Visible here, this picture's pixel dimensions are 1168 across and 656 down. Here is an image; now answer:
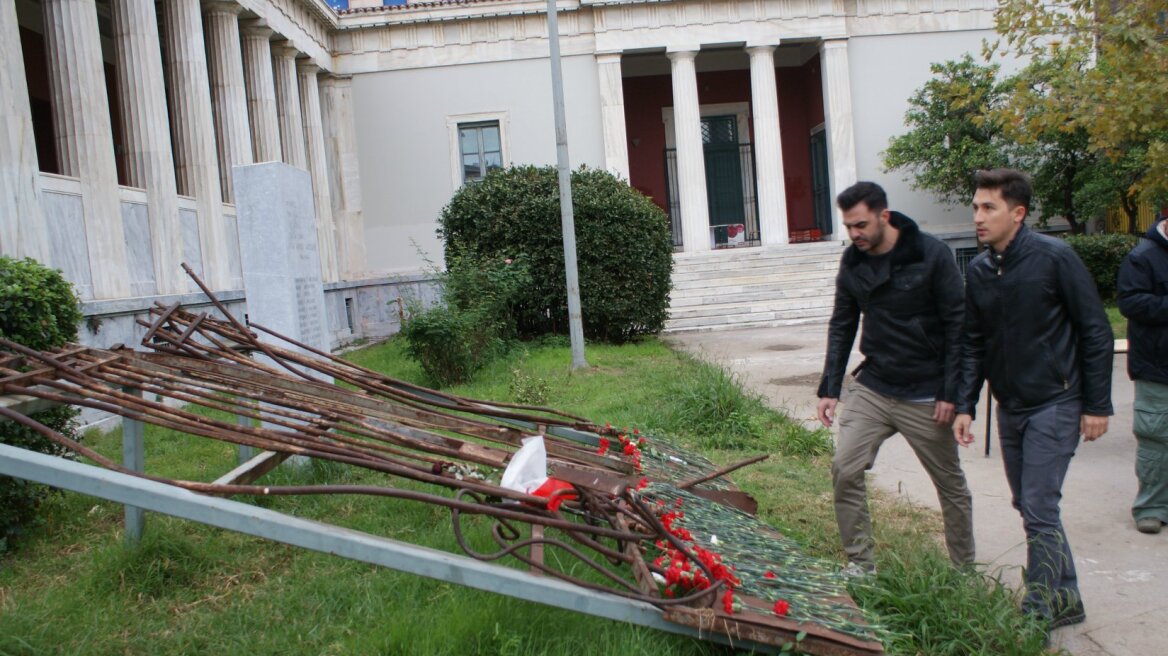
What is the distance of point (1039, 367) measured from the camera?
3773 mm

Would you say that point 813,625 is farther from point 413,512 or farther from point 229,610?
point 413,512

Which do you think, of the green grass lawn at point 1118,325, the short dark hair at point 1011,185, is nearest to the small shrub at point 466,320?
the short dark hair at point 1011,185

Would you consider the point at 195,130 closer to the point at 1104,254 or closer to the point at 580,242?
the point at 580,242

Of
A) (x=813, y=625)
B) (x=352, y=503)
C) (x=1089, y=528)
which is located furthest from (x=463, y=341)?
(x=813, y=625)

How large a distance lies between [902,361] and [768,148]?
20.0 meters

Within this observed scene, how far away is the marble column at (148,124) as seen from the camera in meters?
12.9

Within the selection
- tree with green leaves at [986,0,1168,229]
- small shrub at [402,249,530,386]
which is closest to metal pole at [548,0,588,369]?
small shrub at [402,249,530,386]

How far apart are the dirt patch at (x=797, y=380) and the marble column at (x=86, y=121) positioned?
8.63 meters

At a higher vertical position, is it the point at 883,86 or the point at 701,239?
the point at 883,86

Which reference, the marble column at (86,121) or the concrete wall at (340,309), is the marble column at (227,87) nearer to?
the concrete wall at (340,309)

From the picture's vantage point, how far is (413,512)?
5.16 meters

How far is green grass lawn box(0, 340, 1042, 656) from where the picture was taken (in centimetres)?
333

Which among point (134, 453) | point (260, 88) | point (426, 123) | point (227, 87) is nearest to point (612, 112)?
point (426, 123)

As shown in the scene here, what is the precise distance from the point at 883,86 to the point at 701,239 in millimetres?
6562
